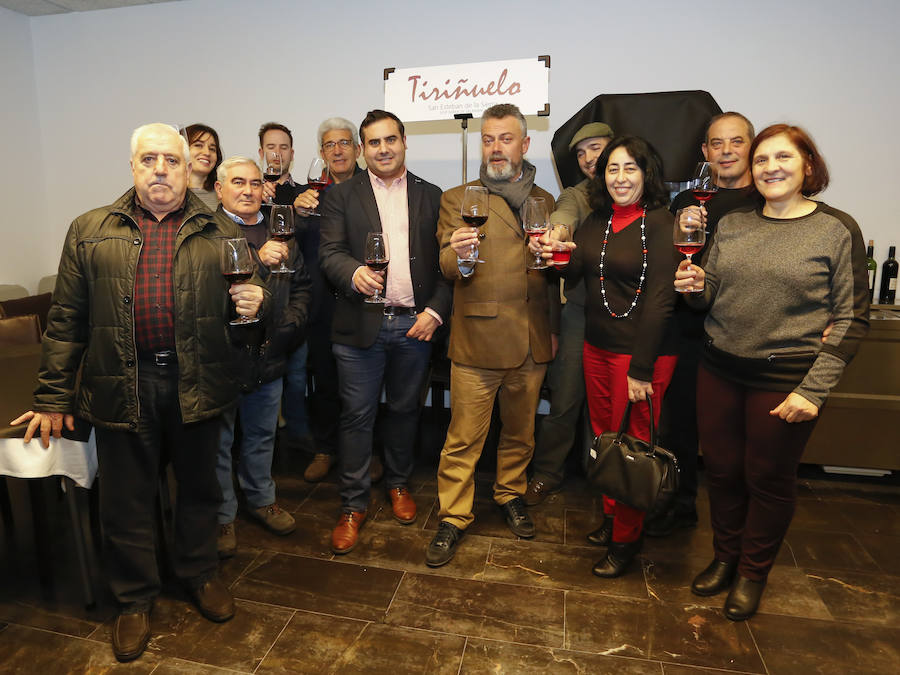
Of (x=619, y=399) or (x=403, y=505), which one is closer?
(x=619, y=399)

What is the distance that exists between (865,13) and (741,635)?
12.2 feet

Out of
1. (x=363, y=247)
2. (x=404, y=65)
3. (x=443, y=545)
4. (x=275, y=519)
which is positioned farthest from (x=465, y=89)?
(x=275, y=519)

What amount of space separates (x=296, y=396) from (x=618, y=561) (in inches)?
81.6

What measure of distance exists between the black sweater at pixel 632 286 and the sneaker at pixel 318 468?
177 cm

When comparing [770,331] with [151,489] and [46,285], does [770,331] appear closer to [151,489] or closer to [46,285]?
[151,489]

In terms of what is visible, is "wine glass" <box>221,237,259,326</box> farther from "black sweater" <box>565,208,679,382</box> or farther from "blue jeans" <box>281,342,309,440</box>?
"blue jeans" <box>281,342,309,440</box>

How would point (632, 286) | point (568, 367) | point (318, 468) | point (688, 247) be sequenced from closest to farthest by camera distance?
1. point (688, 247)
2. point (632, 286)
3. point (568, 367)
4. point (318, 468)

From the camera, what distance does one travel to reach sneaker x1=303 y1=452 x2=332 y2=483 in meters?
3.43

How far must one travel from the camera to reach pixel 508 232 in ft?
8.38

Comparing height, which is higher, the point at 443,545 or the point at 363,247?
the point at 363,247

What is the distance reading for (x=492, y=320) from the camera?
2580 mm

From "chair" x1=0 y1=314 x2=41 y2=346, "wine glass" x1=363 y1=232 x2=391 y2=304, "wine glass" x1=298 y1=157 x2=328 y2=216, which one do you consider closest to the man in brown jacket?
"wine glass" x1=363 y1=232 x2=391 y2=304

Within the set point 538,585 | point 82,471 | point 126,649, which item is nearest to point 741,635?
point 538,585

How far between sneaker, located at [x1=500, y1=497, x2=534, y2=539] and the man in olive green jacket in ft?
4.77
